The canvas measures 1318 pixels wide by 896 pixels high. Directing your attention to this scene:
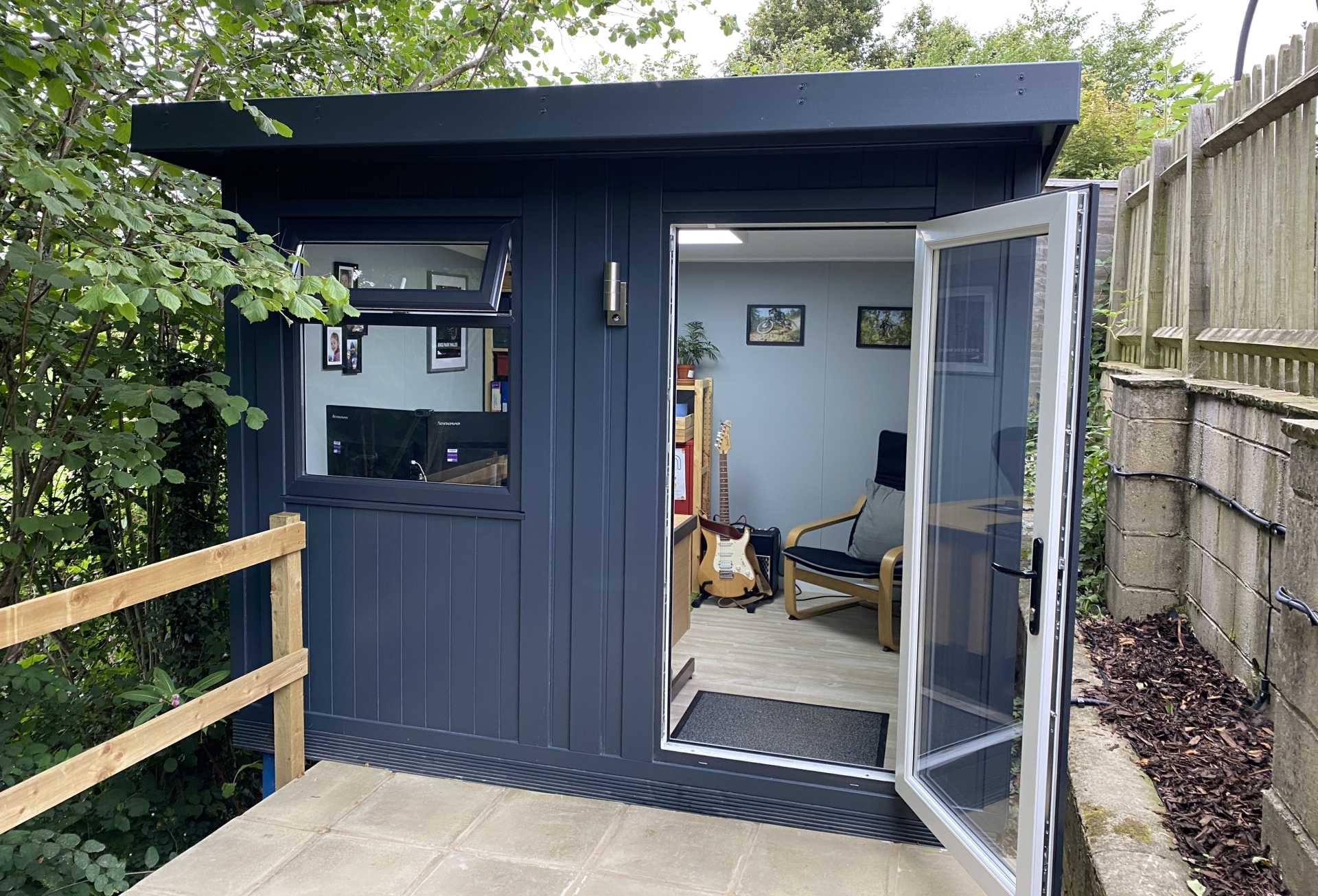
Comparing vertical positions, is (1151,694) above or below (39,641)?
above

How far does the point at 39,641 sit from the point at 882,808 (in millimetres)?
4354

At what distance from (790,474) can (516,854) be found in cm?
407

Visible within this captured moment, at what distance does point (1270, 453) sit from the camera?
2.57 meters

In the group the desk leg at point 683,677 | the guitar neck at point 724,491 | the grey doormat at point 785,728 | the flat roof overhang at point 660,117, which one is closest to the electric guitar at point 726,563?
the guitar neck at point 724,491

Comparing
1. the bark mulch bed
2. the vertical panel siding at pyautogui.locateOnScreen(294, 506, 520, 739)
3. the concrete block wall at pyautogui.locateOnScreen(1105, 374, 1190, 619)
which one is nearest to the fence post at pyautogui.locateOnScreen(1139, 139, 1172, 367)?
the concrete block wall at pyautogui.locateOnScreen(1105, 374, 1190, 619)

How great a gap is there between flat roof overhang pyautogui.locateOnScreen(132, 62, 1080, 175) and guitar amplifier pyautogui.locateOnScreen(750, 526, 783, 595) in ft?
11.4

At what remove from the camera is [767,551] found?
604cm

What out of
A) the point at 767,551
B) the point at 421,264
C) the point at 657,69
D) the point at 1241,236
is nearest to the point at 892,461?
the point at 767,551

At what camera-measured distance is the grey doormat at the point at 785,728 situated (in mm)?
3477

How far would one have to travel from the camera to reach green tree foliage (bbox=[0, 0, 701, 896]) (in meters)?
2.87

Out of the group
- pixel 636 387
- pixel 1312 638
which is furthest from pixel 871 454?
pixel 1312 638

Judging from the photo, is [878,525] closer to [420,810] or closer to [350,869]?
[420,810]

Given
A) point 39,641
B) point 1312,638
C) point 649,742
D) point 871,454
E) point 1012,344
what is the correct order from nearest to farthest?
point 1312,638
point 1012,344
point 649,742
point 39,641
point 871,454

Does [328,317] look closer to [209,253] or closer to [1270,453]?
[209,253]
